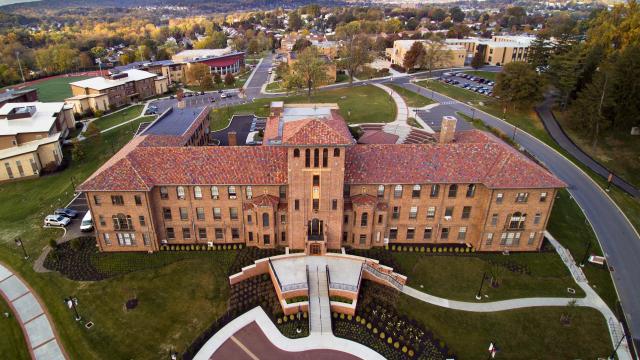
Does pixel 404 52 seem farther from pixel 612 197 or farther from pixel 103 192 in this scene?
pixel 103 192

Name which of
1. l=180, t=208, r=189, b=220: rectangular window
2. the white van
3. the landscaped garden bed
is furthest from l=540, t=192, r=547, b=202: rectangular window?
→ the white van

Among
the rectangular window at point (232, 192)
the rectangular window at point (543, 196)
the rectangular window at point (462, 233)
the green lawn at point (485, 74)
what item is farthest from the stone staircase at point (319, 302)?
the green lawn at point (485, 74)

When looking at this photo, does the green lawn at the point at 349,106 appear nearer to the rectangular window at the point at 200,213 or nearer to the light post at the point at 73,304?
the rectangular window at the point at 200,213

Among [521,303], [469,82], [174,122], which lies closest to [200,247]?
[174,122]

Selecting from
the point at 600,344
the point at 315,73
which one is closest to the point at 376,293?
the point at 600,344

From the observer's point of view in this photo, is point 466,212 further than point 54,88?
No

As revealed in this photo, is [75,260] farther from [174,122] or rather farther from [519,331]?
[519,331]
